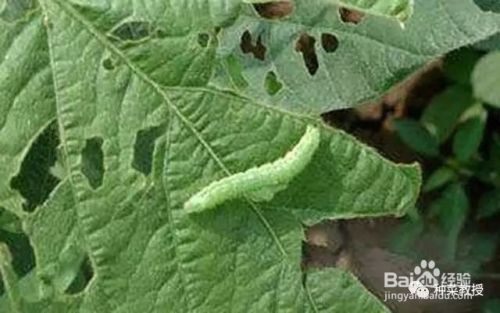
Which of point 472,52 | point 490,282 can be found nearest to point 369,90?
point 472,52

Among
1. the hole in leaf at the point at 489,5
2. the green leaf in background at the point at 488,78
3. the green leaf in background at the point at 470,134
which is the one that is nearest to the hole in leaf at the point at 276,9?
the hole in leaf at the point at 489,5

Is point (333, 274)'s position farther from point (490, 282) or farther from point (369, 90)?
point (490, 282)

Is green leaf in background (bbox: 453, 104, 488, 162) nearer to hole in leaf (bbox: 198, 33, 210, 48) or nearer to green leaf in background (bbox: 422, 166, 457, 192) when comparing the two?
green leaf in background (bbox: 422, 166, 457, 192)

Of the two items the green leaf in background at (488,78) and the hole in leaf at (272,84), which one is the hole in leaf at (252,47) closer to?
the hole in leaf at (272,84)

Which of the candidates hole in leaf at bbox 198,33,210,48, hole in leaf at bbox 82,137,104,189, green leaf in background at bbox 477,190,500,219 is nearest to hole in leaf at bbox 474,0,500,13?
hole in leaf at bbox 198,33,210,48

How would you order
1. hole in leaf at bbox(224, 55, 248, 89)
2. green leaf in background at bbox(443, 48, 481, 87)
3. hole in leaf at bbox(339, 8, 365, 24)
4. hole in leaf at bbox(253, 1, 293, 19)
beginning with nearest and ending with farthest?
hole in leaf at bbox(224, 55, 248, 89) → hole in leaf at bbox(339, 8, 365, 24) → hole in leaf at bbox(253, 1, 293, 19) → green leaf in background at bbox(443, 48, 481, 87)

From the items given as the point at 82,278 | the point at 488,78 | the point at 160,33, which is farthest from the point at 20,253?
the point at 488,78

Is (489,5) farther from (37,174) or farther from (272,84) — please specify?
(37,174)
